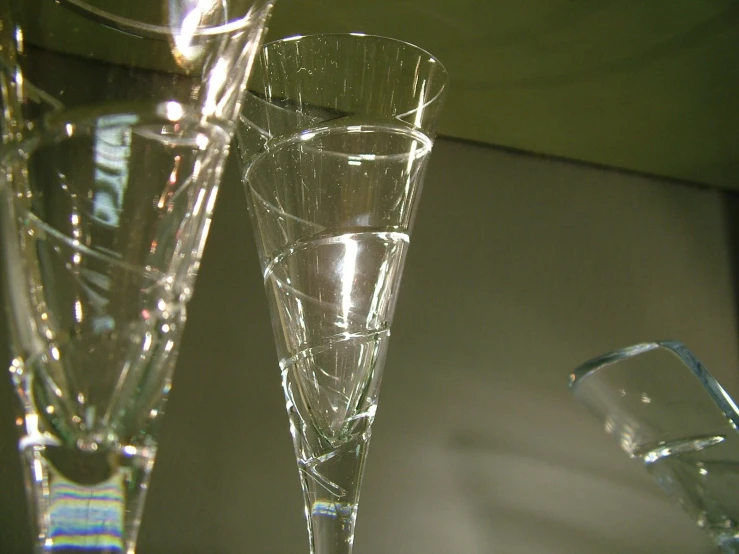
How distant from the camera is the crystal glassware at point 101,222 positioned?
240mm

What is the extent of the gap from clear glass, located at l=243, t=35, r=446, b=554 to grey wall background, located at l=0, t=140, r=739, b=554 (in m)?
0.30

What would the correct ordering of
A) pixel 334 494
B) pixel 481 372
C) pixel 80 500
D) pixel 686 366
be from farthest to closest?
pixel 481 372
pixel 686 366
pixel 334 494
pixel 80 500

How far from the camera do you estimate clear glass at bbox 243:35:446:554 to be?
41cm

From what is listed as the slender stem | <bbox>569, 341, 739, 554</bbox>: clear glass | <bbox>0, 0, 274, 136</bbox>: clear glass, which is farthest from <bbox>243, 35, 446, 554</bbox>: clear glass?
<bbox>569, 341, 739, 554</bbox>: clear glass

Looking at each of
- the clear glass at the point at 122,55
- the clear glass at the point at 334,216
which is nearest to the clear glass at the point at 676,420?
the clear glass at the point at 334,216

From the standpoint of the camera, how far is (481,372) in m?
0.89

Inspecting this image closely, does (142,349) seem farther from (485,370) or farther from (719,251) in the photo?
(719,251)

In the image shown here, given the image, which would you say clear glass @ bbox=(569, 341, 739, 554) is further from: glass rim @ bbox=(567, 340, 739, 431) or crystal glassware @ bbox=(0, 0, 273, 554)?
crystal glassware @ bbox=(0, 0, 273, 554)

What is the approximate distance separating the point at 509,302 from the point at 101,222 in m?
0.74

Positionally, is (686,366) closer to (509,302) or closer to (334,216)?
(334,216)

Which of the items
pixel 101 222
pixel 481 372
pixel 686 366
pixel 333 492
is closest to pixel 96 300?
pixel 101 222

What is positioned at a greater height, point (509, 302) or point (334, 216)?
point (334, 216)

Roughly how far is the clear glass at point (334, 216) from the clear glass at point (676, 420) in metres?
0.22

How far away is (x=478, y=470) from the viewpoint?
0.84m
